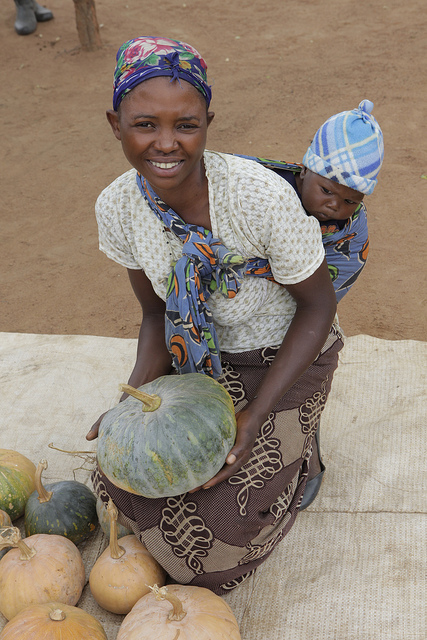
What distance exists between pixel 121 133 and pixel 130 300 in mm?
2873

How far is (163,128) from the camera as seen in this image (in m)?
2.06

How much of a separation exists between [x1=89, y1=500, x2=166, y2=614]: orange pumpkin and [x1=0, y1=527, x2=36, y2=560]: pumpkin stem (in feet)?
0.83

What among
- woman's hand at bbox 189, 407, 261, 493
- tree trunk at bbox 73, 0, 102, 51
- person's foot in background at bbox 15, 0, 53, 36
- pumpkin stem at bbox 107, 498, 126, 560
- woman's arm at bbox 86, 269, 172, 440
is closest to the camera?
woman's hand at bbox 189, 407, 261, 493

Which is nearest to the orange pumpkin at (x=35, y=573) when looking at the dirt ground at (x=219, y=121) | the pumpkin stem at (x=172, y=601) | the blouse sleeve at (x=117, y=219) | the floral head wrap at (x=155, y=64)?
the pumpkin stem at (x=172, y=601)

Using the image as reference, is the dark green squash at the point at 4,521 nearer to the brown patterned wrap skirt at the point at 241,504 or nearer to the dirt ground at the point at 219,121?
the brown patterned wrap skirt at the point at 241,504

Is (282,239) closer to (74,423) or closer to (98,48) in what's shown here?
(74,423)

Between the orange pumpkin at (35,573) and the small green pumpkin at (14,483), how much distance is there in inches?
12.6

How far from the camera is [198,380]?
2.21m

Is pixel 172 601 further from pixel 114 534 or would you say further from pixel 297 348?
pixel 297 348

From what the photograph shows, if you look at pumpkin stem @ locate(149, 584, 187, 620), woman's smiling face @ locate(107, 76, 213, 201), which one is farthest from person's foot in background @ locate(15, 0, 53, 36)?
pumpkin stem @ locate(149, 584, 187, 620)

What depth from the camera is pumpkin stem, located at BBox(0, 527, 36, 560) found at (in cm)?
218

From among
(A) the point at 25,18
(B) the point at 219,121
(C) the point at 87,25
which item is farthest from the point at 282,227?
(A) the point at 25,18

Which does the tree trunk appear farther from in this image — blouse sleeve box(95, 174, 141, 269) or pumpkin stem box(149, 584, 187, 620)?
pumpkin stem box(149, 584, 187, 620)

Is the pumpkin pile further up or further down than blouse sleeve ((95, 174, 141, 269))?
further down
